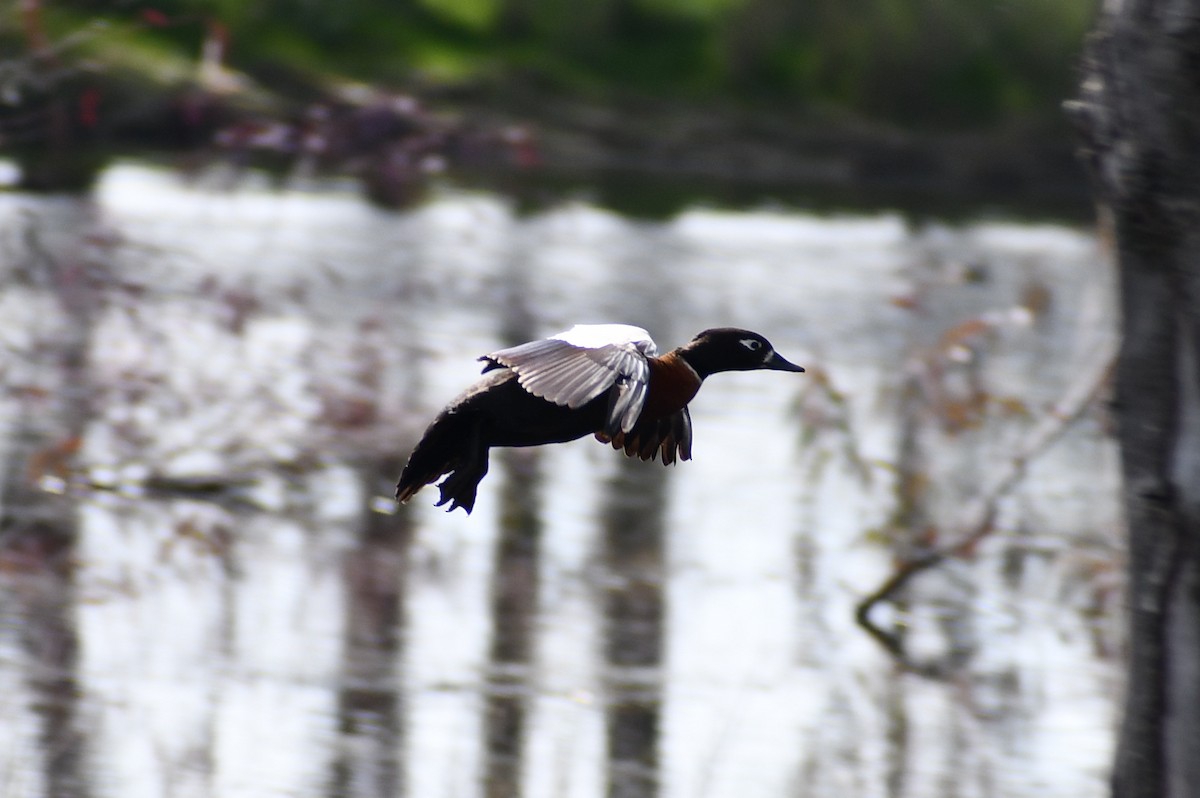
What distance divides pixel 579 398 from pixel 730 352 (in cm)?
20

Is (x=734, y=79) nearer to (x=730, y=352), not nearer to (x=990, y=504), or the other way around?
(x=990, y=504)

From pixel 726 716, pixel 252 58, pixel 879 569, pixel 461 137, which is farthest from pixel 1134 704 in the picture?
pixel 252 58

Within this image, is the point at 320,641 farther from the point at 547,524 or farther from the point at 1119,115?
the point at 1119,115

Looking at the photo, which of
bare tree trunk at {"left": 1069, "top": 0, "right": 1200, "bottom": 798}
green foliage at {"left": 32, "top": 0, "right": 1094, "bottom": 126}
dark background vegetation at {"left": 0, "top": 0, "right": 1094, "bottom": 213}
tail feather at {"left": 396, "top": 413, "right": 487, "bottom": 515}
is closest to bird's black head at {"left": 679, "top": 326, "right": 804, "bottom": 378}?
tail feather at {"left": 396, "top": 413, "right": 487, "bottom": 515}

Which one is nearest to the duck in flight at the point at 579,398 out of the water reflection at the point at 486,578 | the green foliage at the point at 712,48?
the water reflection at the point at 486,578

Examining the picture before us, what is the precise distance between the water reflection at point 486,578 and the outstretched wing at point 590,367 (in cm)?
474

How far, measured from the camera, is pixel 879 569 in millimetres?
11422

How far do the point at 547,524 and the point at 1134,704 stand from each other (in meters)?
7.89

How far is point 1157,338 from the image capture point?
3.74 metres

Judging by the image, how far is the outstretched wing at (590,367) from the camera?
133 centimetres

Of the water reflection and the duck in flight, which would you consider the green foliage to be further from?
the duck in flight

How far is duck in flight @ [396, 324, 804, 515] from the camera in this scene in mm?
1354

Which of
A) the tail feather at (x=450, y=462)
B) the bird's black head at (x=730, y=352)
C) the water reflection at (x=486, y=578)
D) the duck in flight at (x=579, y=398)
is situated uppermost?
the bird's black head at (x=730, y=352)

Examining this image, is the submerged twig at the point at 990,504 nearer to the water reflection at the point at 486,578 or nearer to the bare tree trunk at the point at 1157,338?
the water reflection at the point at 486,578
